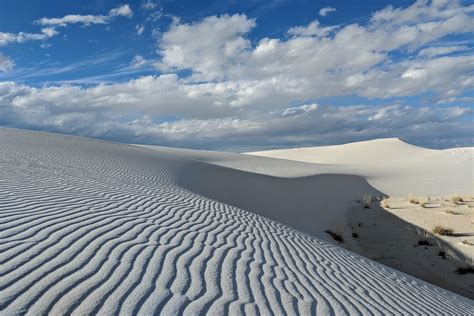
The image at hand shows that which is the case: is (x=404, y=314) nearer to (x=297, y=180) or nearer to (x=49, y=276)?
(x=49, y=276)

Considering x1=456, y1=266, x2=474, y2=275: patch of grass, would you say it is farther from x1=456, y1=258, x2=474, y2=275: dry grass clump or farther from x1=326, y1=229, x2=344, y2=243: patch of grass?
x1=326, y1=229, x2=344, y2=243: patch of grass

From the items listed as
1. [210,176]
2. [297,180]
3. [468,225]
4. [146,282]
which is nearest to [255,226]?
[146,282]

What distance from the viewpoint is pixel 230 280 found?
14.0ft

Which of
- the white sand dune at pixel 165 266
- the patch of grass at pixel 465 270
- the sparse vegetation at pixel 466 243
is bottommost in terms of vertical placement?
the patch of grass at pixel 465 270

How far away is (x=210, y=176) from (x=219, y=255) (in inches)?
615

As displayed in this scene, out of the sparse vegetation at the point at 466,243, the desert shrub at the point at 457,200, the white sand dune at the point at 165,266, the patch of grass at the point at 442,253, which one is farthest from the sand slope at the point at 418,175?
the white sand dune at the point at 165,266

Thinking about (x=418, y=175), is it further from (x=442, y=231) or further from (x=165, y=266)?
(x=165, y=266)

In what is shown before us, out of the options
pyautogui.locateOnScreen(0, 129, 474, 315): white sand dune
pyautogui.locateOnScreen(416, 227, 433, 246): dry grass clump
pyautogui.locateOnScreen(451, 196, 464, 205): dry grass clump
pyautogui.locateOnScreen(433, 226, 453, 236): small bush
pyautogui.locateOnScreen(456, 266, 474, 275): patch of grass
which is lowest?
pyautogui.locateOnScreen(456, 266, 474, 275): patch of grass

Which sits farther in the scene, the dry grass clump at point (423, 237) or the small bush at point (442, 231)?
the small bush at point (442, 231)

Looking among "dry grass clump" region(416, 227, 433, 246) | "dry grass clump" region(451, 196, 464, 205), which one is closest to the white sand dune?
"dry grass clump" region(416, 227, 433, 246)

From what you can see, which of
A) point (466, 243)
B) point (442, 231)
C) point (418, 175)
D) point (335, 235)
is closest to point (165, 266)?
point (335, 235)

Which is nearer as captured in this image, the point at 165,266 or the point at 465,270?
the point at 165,266

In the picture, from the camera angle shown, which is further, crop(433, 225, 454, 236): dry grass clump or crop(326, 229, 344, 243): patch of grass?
crop(326, 229, 344, 243): patch of grass

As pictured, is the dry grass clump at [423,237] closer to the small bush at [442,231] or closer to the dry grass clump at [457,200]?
the small bush at [442,231]
